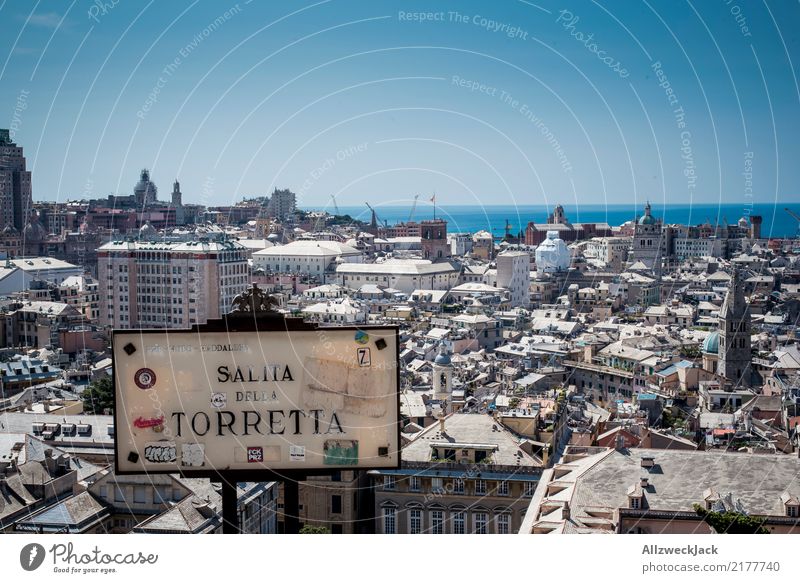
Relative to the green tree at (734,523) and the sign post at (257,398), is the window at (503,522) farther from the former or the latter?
the sign post at (257,398)

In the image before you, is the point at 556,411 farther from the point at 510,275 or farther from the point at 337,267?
the point at 337,267

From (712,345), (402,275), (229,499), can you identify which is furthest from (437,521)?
(402,275)

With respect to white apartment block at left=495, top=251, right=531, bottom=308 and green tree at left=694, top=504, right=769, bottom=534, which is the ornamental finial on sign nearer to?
green tree at left=694, top=504, right=769, bottom=534

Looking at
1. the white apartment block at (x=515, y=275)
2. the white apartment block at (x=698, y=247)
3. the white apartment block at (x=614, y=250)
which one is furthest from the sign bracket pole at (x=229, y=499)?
the white apartment block at (x=698, y=247)

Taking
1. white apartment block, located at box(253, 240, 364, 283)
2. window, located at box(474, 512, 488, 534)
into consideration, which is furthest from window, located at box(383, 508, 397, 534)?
white apartment block, located at box(253, 240, 364, 283)

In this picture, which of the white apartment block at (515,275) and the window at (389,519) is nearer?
the window at (389,519)

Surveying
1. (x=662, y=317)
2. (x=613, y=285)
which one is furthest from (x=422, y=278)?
(x=662, y=317)
